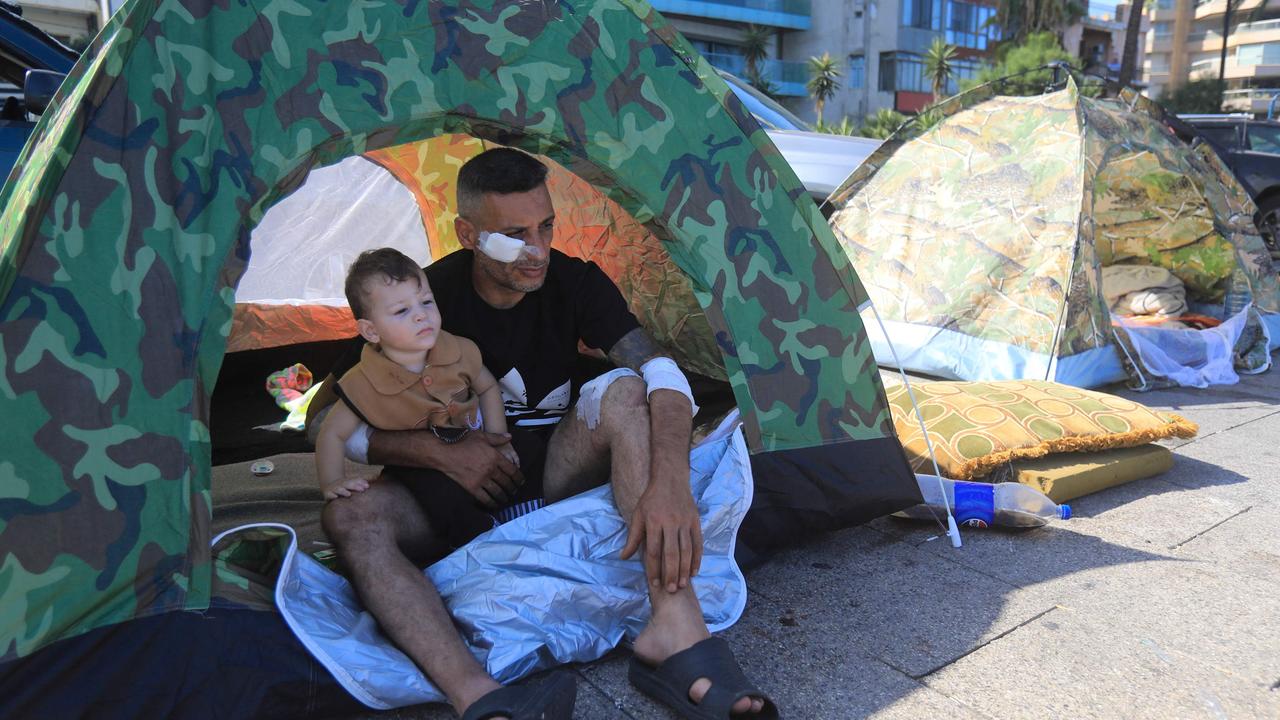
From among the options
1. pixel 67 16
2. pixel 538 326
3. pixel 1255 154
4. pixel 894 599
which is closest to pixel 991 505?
pixel 894 599

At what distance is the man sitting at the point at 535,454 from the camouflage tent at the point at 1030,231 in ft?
8.86

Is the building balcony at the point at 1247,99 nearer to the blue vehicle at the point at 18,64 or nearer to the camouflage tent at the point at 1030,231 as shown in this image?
the camouflage tent at the point at 1030,231

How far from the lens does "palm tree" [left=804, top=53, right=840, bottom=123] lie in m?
33.2

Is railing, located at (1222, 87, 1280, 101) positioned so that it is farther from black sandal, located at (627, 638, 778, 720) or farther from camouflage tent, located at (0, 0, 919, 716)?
black sandal, located at (627, 638, 778, 720)

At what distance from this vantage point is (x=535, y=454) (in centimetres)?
256

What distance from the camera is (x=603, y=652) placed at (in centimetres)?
219

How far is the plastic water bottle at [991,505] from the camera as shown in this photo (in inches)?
115

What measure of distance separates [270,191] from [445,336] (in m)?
0.58

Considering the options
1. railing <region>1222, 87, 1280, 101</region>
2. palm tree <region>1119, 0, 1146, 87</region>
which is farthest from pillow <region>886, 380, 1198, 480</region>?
railing <region>1222, 87, 1280, 101</region>

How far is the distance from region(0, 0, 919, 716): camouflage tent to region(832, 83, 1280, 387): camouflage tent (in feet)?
7.78

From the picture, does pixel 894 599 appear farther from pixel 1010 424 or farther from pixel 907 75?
pixel 907 75

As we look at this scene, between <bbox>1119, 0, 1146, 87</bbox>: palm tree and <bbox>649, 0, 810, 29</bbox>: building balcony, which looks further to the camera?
<bbox>649, 0, 810, 29</bbox>: building balcony

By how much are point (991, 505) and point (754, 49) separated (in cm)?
3318

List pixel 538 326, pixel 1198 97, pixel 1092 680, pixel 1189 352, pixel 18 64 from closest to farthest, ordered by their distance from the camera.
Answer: pixel 1092 680, pixel 538 326, pixel 18 64, pixel 1189 352, pixel 1198 97
